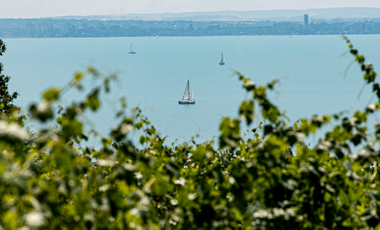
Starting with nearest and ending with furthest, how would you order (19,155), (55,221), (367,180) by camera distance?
(55,221) → (19,155) → (367,180)

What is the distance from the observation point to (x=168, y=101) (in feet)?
203

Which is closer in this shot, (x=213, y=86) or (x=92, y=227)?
(x=92, y=227)

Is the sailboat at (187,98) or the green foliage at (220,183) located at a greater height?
the green foliage at (220,183)

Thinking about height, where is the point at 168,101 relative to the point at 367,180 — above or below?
below

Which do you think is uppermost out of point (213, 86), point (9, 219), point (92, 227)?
point (9, 219)

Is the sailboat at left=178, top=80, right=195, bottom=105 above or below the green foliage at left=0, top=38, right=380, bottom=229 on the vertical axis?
below

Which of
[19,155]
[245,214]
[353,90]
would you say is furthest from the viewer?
[353,90]

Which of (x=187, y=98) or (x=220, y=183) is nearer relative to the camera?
(x=220, y=183)

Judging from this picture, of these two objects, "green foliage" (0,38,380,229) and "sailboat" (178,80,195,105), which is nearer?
"green foliage" (0,38,380,229)

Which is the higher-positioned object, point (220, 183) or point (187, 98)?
→ point (220, 183)

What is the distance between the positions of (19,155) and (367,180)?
5.53 ft

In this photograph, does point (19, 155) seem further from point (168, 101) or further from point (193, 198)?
point (168, 101)

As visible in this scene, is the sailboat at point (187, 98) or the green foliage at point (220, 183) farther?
the sailboat at point (187, 98)

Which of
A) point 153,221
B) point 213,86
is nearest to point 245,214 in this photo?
point 153,221
